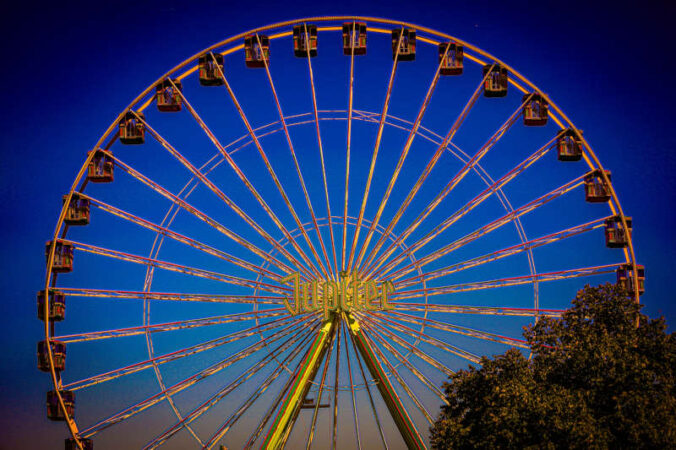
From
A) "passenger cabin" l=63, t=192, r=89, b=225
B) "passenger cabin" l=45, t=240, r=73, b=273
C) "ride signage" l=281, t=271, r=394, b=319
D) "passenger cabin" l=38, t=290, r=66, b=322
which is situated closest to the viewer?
"ride signage" l=281, t=271, r=394, b=319

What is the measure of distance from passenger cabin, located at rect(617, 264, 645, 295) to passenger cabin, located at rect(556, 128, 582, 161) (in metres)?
4.20

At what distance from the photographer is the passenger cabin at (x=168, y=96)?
27.2m

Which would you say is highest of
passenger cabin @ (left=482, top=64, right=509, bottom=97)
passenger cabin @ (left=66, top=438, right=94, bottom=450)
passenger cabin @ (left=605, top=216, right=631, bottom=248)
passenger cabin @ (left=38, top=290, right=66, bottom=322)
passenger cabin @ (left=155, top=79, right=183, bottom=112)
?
passenger cabin @ (left=482, top=64, right=509, bottom=97)

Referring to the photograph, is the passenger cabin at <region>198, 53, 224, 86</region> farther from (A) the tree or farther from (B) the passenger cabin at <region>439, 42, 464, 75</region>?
(A) the tree

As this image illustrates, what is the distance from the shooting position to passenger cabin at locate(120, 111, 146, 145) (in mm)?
27062

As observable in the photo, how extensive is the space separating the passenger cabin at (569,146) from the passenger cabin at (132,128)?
14.8 metres

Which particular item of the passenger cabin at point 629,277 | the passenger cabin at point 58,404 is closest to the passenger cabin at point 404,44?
the passenger cabin at point 629,277

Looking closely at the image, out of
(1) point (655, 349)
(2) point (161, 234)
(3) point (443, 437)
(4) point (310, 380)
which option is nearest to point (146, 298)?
(2) point (161, 234)

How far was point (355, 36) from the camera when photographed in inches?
1081

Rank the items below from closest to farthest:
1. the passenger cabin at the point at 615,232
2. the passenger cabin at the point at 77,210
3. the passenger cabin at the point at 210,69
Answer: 1. the passenger cabin at the point at 615,232
2. the passenger cabin at the point at 77,210
3. the passenger cabin at the point at 210,69

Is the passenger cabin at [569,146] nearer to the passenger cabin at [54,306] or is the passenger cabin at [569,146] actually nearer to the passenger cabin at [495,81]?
the passenger cabin at [495,81]

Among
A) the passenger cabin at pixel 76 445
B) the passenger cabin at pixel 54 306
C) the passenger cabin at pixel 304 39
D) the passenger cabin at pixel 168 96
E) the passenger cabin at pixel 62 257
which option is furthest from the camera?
the passenger cabin at pixel 304 39

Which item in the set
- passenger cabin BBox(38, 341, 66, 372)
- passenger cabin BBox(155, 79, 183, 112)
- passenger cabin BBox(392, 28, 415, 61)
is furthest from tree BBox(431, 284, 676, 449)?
passenger cabin BBox(155, 79, 183, 112)

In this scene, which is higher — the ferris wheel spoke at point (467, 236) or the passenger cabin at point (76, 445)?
the ferris wheel spoke at point (467, 236)
